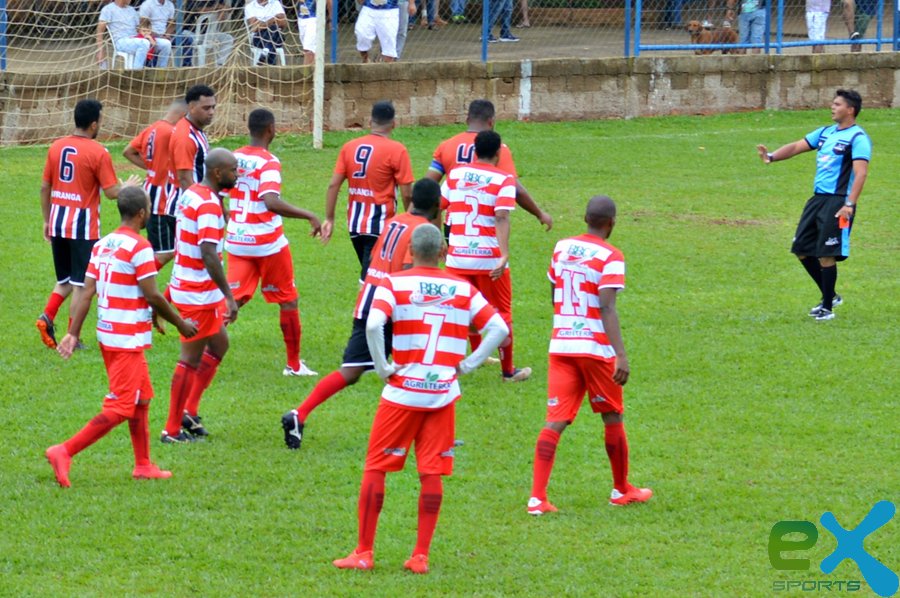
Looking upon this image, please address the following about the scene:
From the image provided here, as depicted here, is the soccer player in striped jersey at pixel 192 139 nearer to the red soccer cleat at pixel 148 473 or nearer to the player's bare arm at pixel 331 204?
the player's bare arm at pixel 331 204

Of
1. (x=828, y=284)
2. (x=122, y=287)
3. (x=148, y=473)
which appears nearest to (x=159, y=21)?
(x=828, y=284)

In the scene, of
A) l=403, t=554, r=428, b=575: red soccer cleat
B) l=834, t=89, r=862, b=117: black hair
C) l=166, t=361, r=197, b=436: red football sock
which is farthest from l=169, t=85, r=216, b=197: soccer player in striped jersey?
l=834, t=89, r=862, b=117: black hair

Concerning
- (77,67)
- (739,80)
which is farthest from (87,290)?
(739,80)

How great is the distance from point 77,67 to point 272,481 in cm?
1385

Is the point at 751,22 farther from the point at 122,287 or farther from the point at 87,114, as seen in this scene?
the point at 122,287

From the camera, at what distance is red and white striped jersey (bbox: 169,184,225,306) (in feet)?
29.1

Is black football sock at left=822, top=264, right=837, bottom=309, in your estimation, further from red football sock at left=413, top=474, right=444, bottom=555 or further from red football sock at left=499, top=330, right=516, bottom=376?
red football sock at left=413, top=474, right=444, bottom=555

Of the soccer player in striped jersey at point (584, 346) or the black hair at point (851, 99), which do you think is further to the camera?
the black hair at point (851, 99)

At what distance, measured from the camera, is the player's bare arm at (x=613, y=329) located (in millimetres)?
7684

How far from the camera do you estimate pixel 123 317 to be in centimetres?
821

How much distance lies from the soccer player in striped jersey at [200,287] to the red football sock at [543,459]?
252 centimetres

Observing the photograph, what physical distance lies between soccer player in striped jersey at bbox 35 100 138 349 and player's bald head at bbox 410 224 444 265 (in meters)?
5.00

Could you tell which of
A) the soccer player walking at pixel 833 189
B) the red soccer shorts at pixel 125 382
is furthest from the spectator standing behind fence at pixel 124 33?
the red soccer shorts at pixel 125 382

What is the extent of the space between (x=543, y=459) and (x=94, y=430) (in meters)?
2.81
